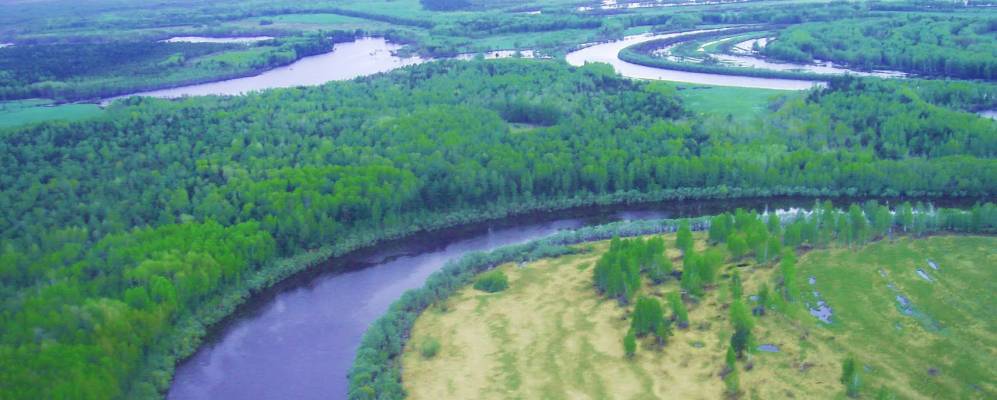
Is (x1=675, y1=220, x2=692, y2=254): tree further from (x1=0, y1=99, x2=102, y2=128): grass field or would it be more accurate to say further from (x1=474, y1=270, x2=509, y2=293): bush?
(x1=0, y1=99, x2=102, y2=128): grass field

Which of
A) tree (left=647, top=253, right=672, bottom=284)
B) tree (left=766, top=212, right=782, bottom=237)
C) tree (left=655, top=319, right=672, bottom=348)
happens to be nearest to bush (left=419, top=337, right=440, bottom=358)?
tree (left=655, top=319, right=672, bottom=348)

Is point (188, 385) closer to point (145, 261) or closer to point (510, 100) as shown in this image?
point (145, 261)

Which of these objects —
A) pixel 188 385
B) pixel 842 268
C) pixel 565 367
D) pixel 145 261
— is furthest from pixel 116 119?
pixel 842 268

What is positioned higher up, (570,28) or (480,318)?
(570,28)

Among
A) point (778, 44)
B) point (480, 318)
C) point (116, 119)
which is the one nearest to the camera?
point (480, 318)

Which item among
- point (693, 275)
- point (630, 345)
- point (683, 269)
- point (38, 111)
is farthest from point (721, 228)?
point (38, 111)
